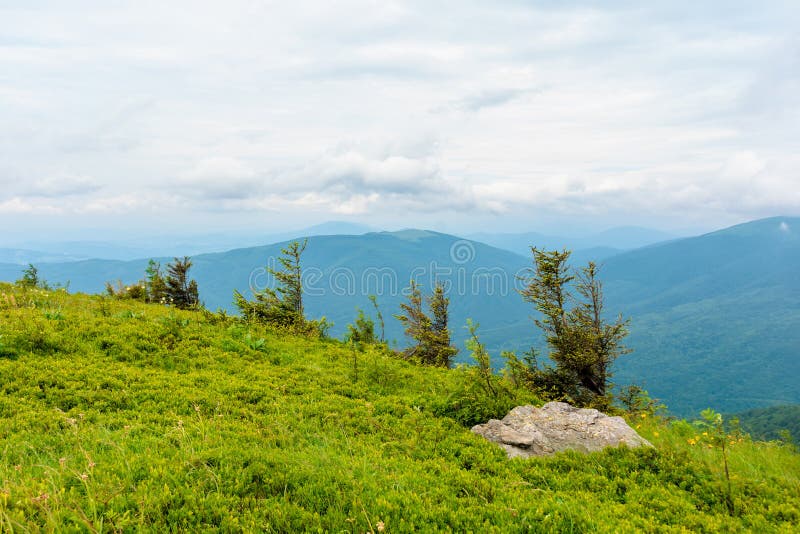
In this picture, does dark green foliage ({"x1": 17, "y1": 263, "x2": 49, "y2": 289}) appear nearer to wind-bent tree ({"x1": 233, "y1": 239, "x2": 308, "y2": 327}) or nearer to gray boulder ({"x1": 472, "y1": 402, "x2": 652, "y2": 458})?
wind-bent tree ({"x1": 233, "y1": 239, "x2": 308, "y2": 327})

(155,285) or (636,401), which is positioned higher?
(155,285)

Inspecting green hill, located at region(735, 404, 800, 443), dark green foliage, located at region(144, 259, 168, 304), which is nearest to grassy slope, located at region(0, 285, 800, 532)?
dark green foliage, located at region(144, 259, 168, 304)

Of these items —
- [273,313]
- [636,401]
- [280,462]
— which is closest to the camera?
[280,462]

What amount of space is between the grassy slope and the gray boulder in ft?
1.93

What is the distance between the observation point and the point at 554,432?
8.48 metres

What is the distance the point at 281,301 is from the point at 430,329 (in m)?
14.3

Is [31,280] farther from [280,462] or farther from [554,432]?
[554,432]

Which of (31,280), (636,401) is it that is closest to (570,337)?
(636,401)

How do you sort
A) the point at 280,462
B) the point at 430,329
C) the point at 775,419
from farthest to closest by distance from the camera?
the point at 775,419 → the point at 430,329 → the point at 280,462

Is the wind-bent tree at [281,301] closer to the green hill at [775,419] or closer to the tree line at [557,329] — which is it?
the tree line at [557,329]

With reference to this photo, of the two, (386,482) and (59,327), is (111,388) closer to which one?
(59,327)

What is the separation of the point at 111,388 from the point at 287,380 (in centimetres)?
377

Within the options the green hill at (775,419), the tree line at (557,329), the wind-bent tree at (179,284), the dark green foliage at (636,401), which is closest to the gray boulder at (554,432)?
the tree line at (557,329)

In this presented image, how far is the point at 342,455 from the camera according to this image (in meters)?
6.52
